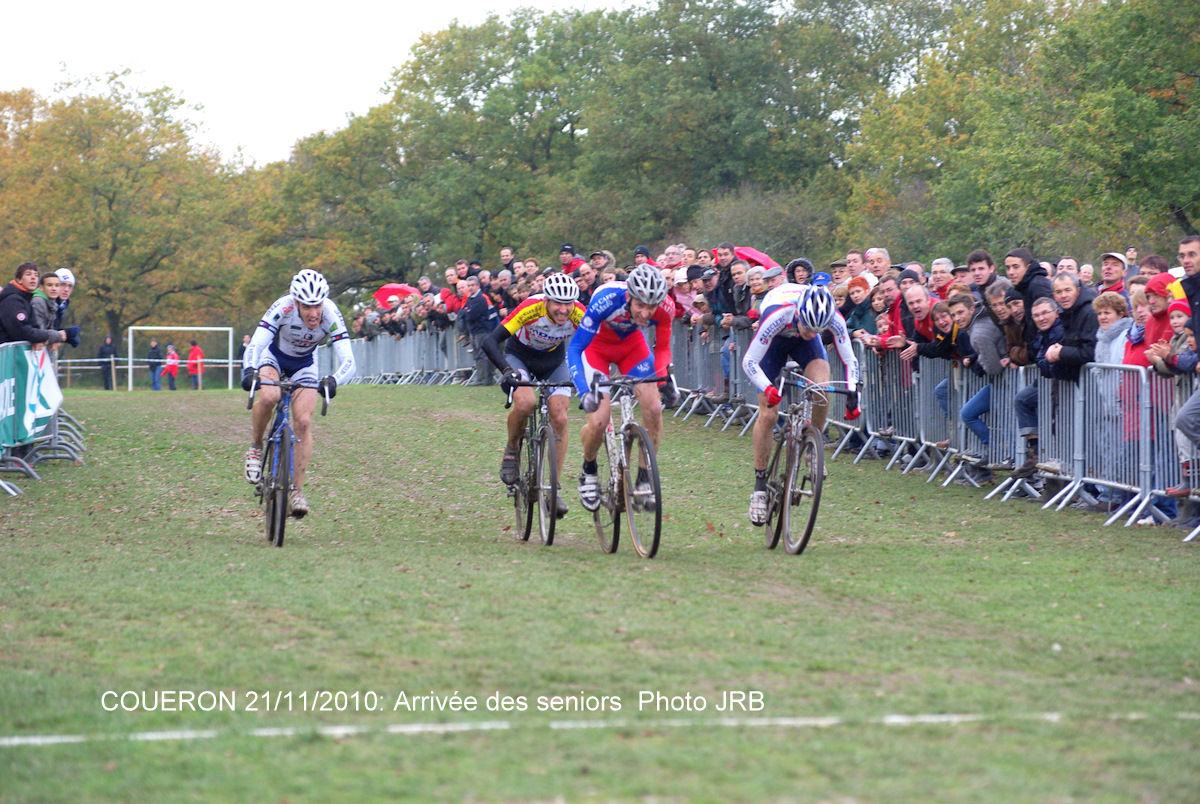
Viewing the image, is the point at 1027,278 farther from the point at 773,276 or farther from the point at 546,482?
the point at 546,482

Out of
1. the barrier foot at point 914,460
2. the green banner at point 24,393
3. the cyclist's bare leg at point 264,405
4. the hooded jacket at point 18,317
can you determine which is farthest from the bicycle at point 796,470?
the hooded jacket at point 18,317

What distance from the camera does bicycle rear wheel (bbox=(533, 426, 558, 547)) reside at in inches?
400

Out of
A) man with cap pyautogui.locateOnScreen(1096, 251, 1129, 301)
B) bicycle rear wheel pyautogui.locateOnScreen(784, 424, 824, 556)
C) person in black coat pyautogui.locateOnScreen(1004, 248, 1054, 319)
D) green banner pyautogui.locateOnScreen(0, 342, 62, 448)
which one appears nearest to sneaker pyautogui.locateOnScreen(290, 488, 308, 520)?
bicycle rear wheel pyautogui.locateOnScreen(784, 424, 824, 556)

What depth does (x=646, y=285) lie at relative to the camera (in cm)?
960

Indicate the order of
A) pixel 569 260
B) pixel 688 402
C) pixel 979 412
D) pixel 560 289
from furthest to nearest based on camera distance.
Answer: pixel 569 260 < pixel 688 402 < pixel 979 412 < pixel 560 289

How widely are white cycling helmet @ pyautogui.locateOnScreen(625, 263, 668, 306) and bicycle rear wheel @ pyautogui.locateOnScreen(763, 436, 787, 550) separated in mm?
1434

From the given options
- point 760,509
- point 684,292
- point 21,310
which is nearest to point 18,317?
point 21,310

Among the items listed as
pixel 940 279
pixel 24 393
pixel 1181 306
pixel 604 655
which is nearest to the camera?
pixel 604 655

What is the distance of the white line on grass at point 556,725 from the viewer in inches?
201

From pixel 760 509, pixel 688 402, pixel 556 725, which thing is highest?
pixel 688 402

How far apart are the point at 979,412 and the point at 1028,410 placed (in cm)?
80

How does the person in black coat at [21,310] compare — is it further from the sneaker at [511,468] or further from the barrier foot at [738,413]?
the barrier foot at [738,413]

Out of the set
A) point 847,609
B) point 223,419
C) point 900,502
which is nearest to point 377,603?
point 847,609

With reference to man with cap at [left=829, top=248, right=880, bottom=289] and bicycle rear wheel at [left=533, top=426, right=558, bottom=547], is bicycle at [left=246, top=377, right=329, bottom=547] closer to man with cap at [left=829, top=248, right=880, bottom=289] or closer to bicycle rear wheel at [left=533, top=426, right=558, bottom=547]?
bicycle rear wheel at [left=533, top=426, right=558, bottom=547]
